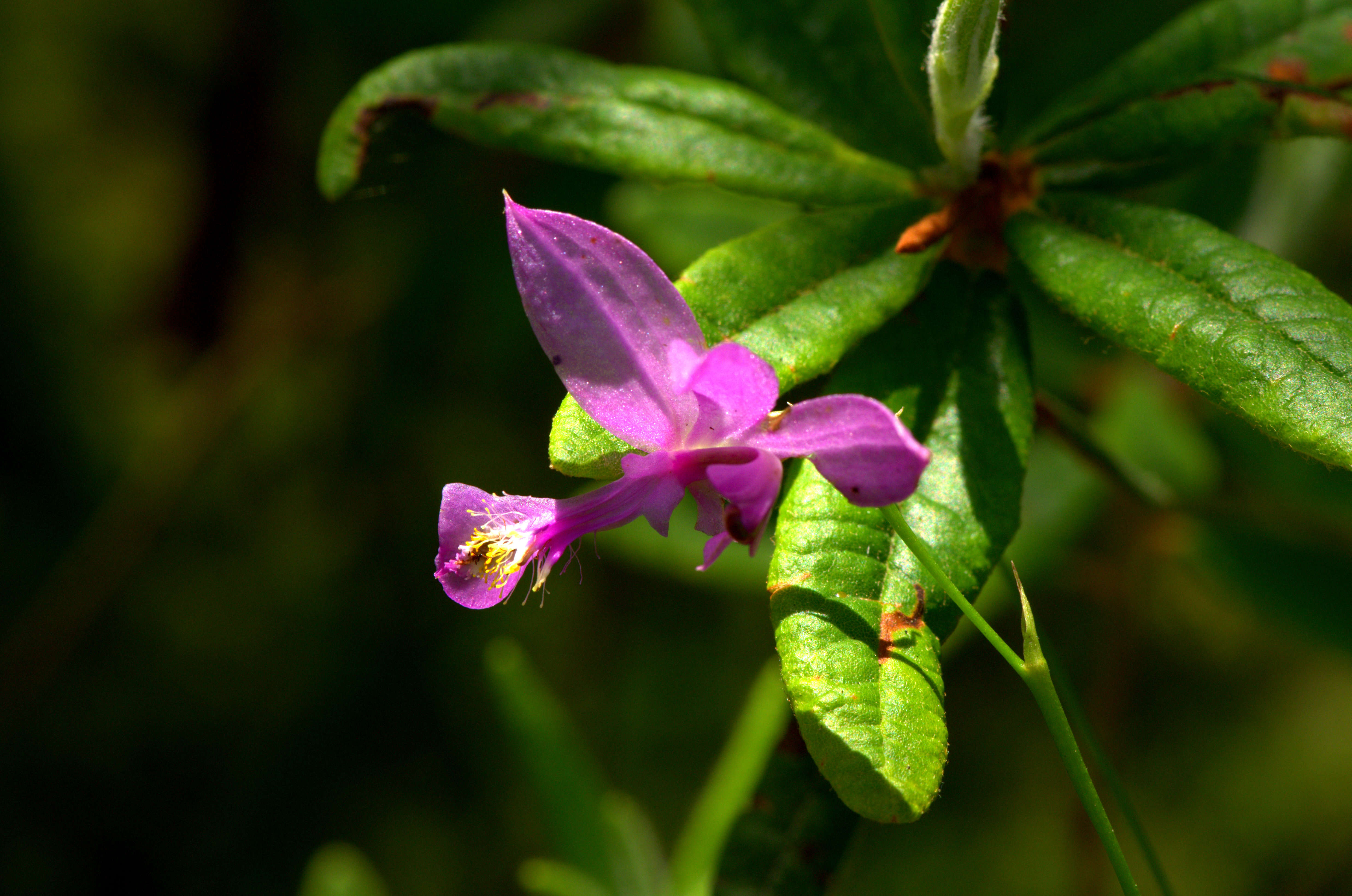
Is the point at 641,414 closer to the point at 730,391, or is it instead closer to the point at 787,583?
the point at 730,391

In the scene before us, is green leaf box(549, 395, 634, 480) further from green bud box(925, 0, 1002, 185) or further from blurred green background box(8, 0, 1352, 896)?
blurred green background box(8, 0, 1352, 896)

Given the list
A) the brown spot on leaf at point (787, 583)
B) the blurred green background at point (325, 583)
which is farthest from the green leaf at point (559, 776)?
the brown spot on leaf at point (787, 583)

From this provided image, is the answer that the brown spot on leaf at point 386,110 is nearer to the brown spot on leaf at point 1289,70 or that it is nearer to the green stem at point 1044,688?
the green stem at point 1044,688

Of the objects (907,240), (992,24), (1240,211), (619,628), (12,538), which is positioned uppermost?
(1240,211)

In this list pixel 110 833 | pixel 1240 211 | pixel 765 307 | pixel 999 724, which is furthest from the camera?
pixel 999 724

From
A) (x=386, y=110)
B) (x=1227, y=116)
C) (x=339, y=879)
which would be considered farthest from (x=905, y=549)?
(x=339, y=879)

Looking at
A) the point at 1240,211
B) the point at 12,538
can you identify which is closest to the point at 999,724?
the point at 1240,211

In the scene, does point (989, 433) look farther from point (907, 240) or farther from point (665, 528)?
point (665, 528)
